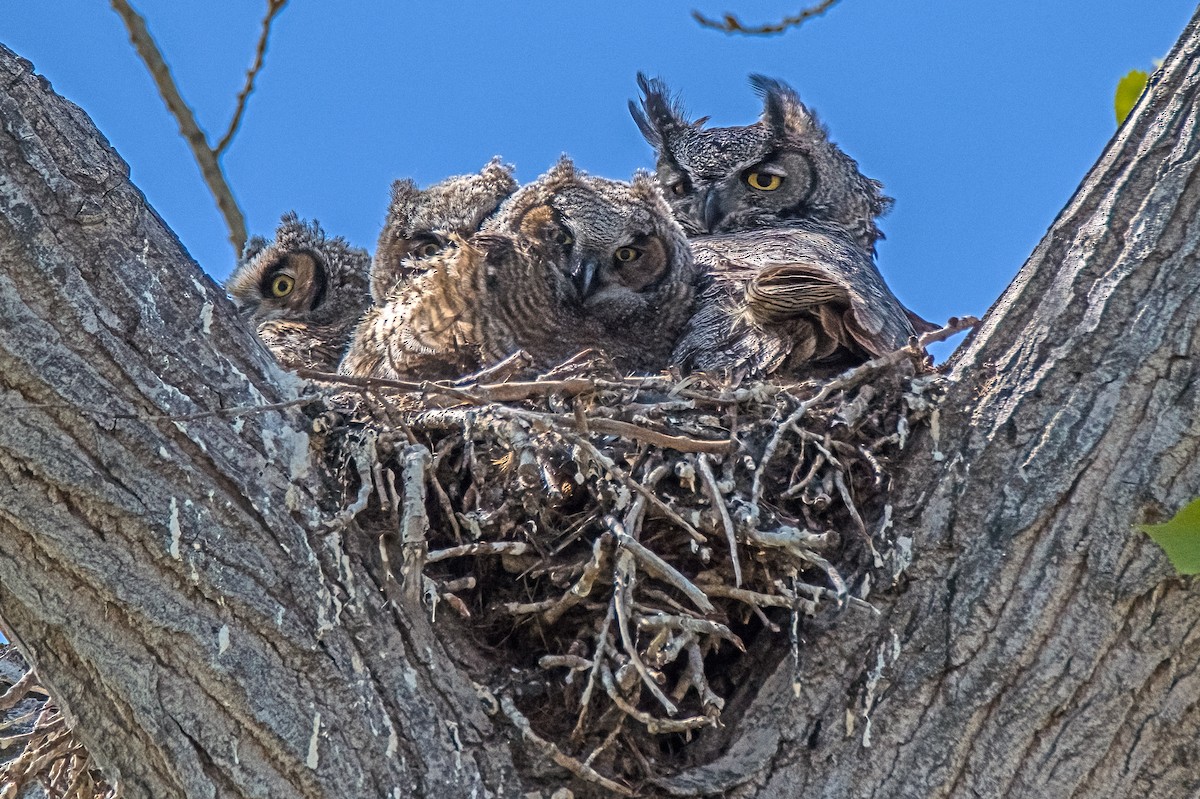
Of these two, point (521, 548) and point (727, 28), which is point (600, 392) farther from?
point (727, 28)

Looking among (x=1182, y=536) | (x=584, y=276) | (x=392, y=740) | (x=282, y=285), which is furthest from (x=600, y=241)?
(x=1182, y=536)

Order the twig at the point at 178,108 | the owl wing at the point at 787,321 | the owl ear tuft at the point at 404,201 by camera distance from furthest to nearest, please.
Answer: the owl ear tuft at the point at 404,201 < the twig at the point at 178,108 < the owl wing at the point at 787,321

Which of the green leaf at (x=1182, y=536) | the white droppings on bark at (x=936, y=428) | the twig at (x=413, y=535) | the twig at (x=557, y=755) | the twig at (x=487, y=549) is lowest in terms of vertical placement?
the twig at (x=557, y=755)

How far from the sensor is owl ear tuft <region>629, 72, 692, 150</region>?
20.4 ft

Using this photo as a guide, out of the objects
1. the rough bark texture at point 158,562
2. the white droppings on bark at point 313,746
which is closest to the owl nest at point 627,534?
the rough bark texture at point 158,562

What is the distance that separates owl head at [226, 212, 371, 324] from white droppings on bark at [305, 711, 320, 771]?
278 centimetres

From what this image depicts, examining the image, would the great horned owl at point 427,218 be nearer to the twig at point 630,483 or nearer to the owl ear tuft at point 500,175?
the owl ear tuft at point 500,175

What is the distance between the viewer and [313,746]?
1958 millimetres

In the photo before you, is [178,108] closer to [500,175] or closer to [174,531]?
[500,175]

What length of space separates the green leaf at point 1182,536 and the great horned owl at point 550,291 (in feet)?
6.56

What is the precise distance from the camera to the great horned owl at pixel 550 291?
142 inches

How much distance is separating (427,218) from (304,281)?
23.7 inches

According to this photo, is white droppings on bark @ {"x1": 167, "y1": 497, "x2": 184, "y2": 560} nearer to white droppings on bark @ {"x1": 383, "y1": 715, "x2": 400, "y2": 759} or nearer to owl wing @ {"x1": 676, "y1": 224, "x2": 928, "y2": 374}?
white droppings on bark @ {"x1": 383, "y1": 715, "x2": 400, "y2": 759}

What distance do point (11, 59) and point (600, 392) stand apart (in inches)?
51.0
